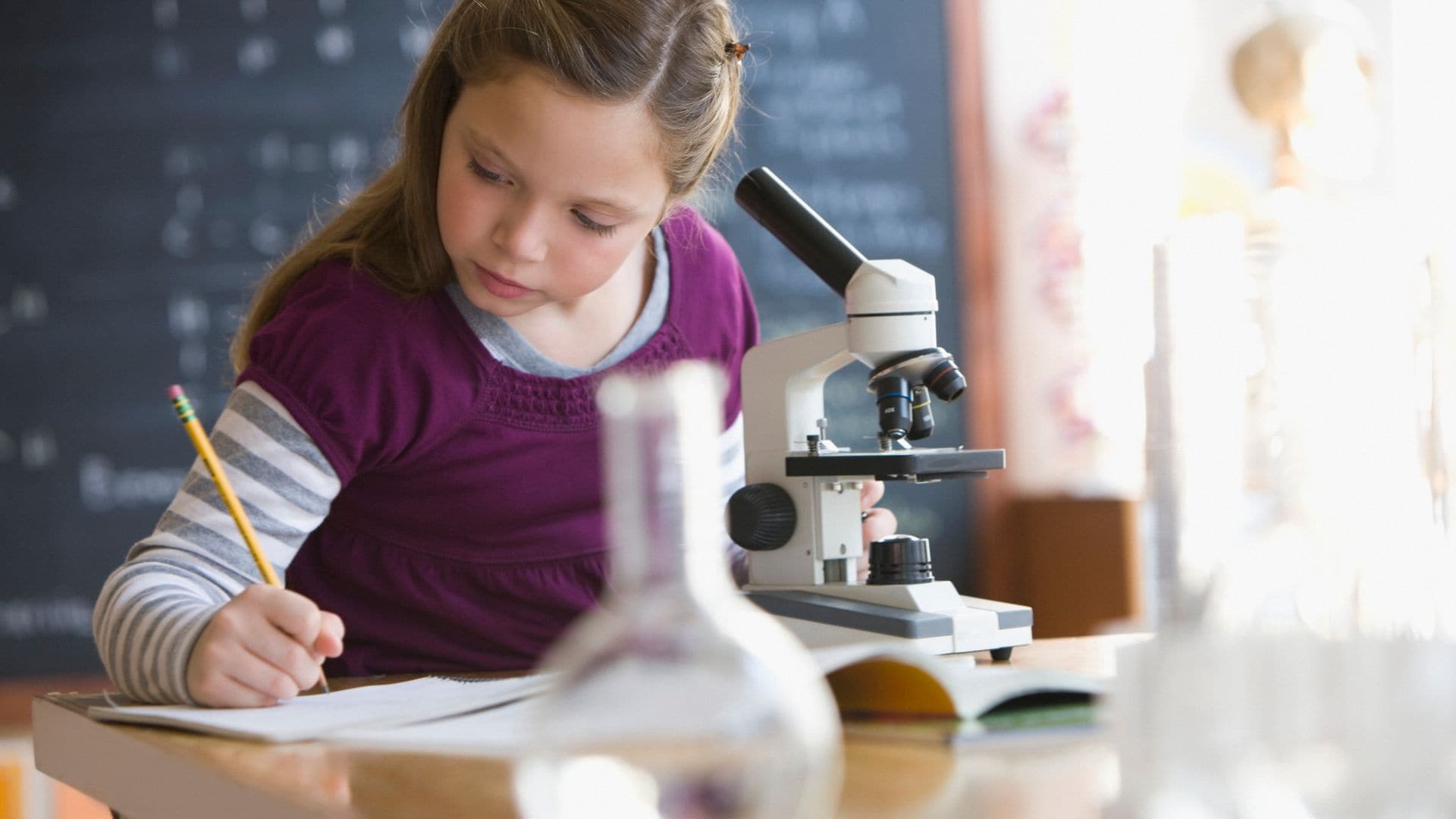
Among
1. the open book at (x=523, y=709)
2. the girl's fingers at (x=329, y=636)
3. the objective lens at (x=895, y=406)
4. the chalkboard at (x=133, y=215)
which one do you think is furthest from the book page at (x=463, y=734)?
the chalkboard at (x=133, y=215)

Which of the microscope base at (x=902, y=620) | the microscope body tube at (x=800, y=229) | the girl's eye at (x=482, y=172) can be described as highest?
the girl's eye at (x=482, y=172)

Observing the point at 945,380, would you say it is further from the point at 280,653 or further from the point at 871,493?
the point at 280,653

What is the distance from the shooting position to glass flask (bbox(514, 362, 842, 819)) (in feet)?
1.33

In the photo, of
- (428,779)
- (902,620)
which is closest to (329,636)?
(428,779)

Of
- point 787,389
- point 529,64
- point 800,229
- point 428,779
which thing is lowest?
point 428,779

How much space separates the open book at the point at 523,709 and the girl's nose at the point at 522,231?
0.40m

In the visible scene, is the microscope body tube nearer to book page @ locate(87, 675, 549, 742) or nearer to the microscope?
the microscope

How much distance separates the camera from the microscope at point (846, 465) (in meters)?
1.07

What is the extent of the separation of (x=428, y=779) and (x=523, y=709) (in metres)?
0.17

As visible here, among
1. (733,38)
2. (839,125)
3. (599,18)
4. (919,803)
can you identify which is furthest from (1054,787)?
(839,125)

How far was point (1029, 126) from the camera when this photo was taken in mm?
3318

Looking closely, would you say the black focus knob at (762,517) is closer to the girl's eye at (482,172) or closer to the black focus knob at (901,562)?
the black focus knob at (901,562)

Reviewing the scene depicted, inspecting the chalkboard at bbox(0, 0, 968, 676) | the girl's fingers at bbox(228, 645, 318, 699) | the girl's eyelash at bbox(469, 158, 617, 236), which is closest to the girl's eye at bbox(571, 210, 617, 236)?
the girl's eyelash at bbox(469, 158, 617, 236)

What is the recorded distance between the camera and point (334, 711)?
903 mm
